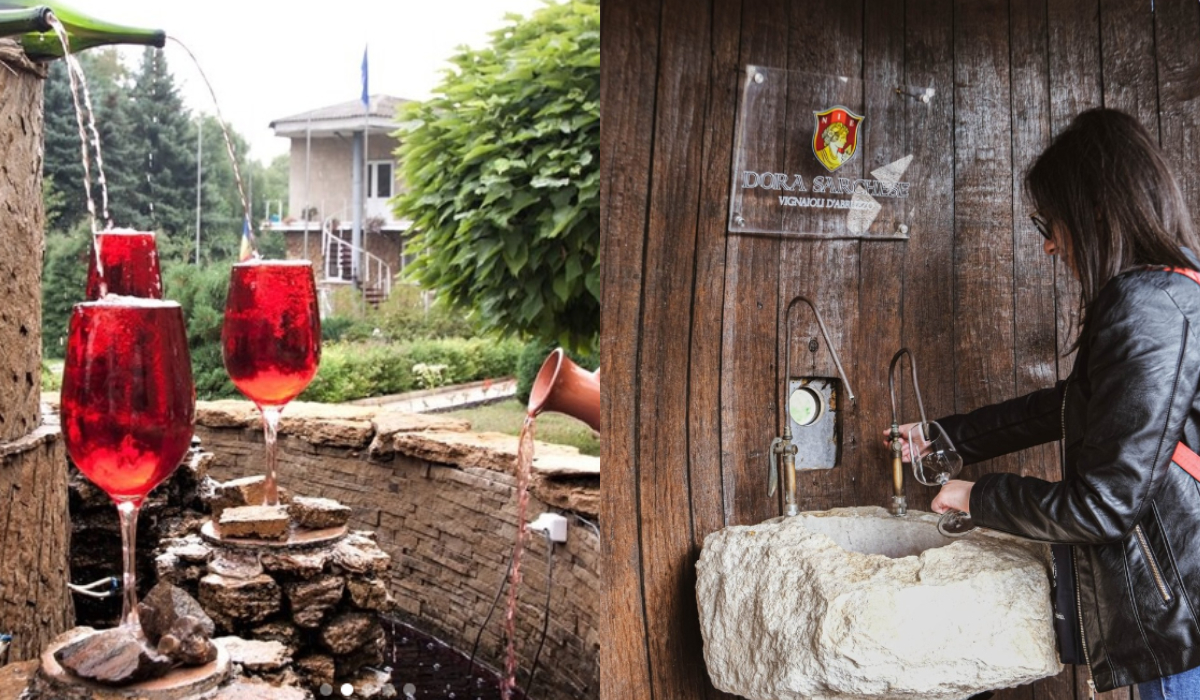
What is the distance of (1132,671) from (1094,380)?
46 centimetres

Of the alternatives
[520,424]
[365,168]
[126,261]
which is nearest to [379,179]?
[365,168]

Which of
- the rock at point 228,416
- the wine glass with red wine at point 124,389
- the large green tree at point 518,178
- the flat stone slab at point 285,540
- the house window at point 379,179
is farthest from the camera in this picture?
the house window at point 379,179

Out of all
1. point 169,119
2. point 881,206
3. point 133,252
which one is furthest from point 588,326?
point 133,252

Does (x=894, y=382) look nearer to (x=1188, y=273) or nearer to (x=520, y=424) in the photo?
(x=1188, y=273)

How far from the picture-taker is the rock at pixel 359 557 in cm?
179

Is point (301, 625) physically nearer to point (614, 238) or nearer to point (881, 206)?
point (614, 238)

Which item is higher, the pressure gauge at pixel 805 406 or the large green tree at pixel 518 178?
the large green tree at pixel 518 178

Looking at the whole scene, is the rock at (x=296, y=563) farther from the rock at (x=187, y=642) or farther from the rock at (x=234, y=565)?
the rock at (x=187, y=642)

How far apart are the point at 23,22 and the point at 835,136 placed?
1.42 meters

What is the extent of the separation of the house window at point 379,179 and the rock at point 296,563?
4658mm

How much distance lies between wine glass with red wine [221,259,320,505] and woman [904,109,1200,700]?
1.03 meters

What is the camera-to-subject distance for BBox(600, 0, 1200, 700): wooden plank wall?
1.85 meters

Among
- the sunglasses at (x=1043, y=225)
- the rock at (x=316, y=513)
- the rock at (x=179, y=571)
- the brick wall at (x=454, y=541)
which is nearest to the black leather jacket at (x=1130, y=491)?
the sunglasses at (x=1043, y=225)

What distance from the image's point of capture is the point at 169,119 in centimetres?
498
